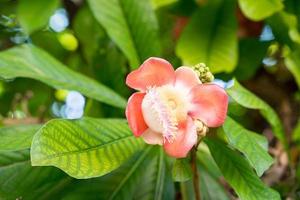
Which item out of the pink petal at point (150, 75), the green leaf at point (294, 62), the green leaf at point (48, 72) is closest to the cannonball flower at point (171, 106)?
the pink petal at point (150, 75)

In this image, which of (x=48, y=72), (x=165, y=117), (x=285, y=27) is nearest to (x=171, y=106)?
(x=165, y=117)

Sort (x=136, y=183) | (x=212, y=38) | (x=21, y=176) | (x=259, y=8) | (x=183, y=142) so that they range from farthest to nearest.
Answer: (x=212, y=38)
(x=259, y=8)
(x=136, y=183)
(x=21, y=176)
(x=183, y=142)

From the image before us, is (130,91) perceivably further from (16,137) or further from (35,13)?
(16,137)

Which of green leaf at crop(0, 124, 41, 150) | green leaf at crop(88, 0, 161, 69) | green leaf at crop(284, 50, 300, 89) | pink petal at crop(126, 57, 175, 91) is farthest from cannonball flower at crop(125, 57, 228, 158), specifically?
green leaf at crop(284, 50, 300, 89)

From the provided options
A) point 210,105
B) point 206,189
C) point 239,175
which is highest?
point 210,105

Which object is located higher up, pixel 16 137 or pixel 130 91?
pixel 16 137

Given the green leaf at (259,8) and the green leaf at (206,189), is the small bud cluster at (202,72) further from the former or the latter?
the green leaf at (259,8)

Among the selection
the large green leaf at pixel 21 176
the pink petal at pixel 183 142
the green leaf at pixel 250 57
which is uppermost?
the pink petal at pixel 183 142
